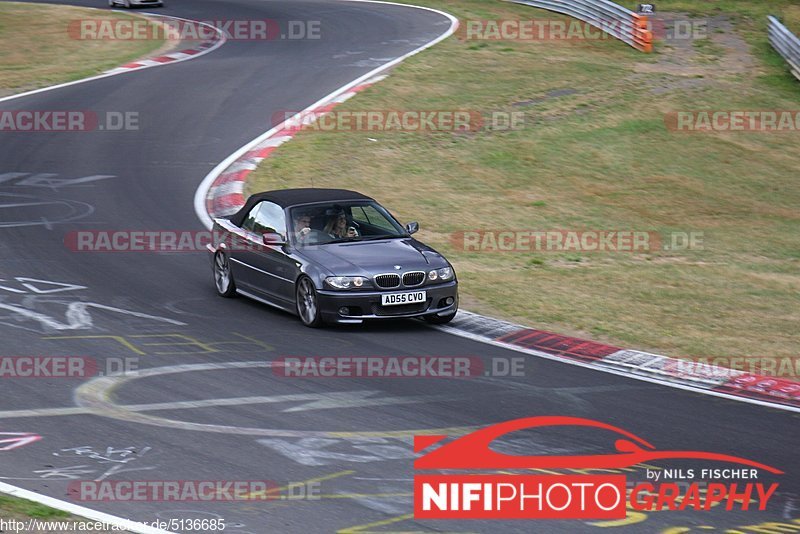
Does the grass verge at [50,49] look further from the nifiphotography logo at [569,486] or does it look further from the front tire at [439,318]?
the nifiphotography logo at [569,486]

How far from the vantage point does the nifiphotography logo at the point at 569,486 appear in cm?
805

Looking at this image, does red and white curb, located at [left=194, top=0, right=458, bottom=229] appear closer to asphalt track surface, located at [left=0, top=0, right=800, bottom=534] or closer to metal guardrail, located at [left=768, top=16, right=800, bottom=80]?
asphalt track surface, located at [left=0, top=0, right=800, bottom=534]

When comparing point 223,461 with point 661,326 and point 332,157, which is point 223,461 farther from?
point 332,157

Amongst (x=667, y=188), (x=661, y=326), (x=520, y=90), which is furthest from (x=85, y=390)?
(x=520, y=90)

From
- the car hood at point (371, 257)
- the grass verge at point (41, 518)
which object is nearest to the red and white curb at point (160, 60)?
the car hood at point (371, 257)

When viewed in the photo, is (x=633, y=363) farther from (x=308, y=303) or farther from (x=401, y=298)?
(x=308, y=303)

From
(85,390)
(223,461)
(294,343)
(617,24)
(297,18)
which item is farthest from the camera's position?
(297,18)

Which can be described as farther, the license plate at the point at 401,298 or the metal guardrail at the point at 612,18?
the metal guardrail at the point at 612,18

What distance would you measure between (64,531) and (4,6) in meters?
40.7

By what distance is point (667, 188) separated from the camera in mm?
23109

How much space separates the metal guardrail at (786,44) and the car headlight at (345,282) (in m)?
23.4

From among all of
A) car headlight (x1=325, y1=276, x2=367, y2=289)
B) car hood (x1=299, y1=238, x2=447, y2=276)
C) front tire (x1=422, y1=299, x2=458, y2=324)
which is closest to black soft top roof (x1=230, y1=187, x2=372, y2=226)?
car hood (x1=299, y1=238, x2=447, y2=276)

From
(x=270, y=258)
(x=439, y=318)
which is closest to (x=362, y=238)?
(x=270, y=258)

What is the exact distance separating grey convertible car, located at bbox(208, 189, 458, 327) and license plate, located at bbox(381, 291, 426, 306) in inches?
0.4
